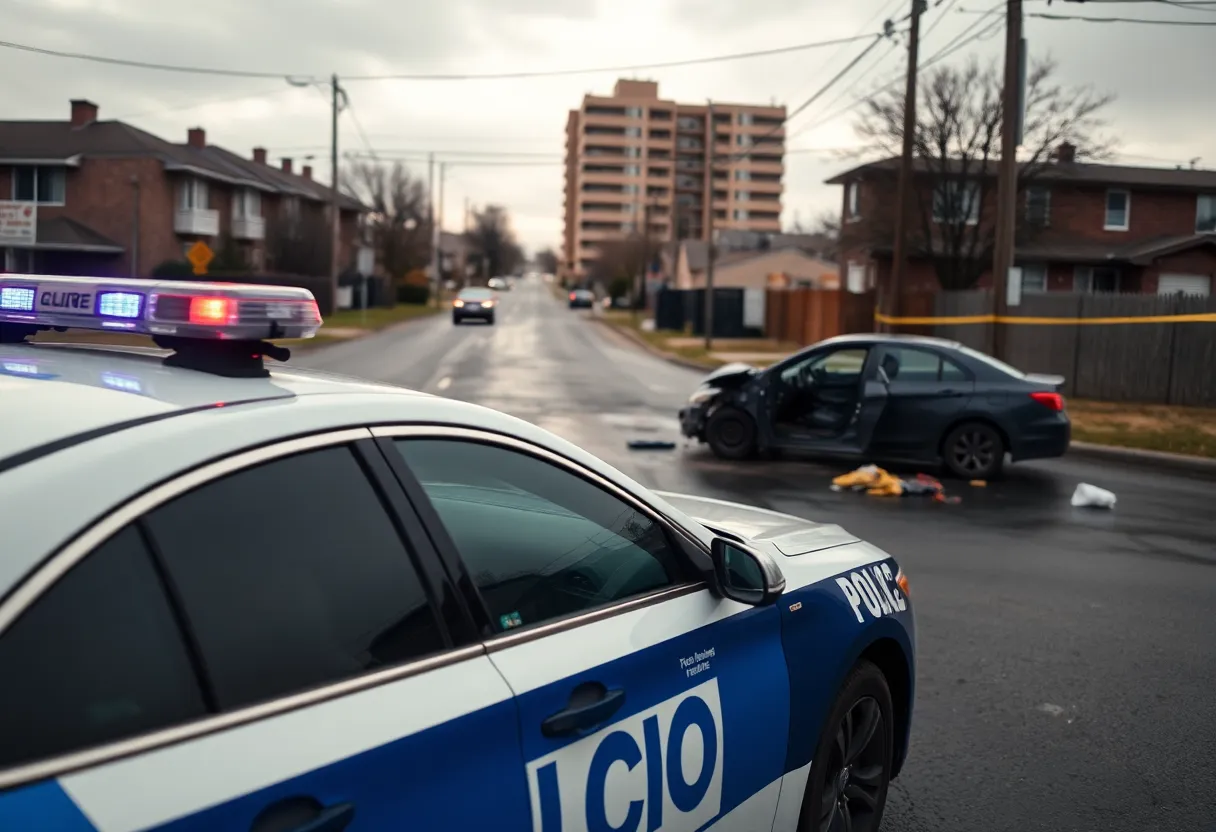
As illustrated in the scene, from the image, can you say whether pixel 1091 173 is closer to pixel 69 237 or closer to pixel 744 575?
pixel 69 237

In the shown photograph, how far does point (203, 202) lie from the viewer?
54.3m

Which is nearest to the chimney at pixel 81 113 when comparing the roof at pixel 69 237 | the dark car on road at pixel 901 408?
the roof at pixel 69 237

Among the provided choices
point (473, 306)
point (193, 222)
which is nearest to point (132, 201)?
point (193, 222)

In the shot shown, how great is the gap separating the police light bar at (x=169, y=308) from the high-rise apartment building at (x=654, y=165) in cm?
14527

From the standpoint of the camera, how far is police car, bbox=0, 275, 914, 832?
1.86 metres

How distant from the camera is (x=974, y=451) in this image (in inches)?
512

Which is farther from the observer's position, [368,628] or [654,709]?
[654,709]

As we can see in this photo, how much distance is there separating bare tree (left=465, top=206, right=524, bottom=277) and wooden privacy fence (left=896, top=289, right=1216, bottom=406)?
12726 cm

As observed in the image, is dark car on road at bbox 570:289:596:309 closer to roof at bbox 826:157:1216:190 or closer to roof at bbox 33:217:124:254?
roof at bbox 826:157:1216:190

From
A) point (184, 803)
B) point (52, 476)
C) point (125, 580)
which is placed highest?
point (52, 476)

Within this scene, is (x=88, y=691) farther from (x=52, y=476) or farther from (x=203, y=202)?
(x=203, y=202)

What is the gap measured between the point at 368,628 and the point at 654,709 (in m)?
0.81

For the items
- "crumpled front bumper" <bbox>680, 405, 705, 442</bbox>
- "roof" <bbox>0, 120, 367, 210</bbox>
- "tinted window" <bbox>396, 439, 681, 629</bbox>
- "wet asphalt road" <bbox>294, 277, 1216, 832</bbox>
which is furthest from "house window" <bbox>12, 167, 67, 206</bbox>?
"tinted window" <bbox>396, 439, 681, 629</bbox>

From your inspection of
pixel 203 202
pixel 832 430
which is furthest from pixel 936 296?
pixel 203 202
